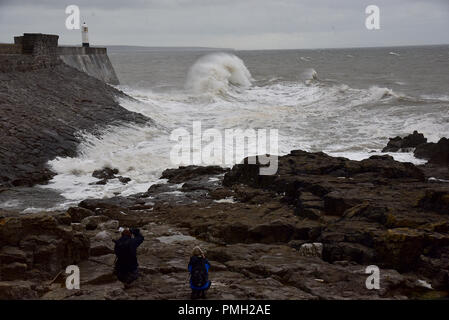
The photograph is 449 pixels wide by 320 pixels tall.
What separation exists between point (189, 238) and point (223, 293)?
2.82m

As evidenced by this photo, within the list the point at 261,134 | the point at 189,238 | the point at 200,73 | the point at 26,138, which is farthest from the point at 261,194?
the point at 200,73

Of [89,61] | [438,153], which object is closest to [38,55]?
[89,61]

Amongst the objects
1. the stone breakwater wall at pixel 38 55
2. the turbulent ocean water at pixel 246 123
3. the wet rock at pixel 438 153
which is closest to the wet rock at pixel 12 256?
the turbulent ocean water at pixel 246 123

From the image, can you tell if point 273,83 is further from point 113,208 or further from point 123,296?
point 123,296

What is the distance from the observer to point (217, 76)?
3778 cm

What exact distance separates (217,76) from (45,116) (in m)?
23.2

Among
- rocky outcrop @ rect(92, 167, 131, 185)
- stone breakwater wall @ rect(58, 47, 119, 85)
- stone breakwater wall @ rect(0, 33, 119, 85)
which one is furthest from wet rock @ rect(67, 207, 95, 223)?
stone breakwater wall @ rect(58, 47, 119, 85)

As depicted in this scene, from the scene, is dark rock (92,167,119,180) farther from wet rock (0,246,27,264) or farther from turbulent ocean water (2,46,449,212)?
wet rock (0,246,27,264)

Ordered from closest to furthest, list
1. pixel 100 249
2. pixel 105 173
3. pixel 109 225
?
pixel 100 249 → pixel 109 225 → pixel 105 173

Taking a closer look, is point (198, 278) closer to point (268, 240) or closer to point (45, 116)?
point (268, 240)

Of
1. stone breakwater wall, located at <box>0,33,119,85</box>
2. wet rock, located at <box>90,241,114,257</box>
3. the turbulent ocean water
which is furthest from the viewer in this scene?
stone breakwater wall, located at <box>0,33,119,85</box>

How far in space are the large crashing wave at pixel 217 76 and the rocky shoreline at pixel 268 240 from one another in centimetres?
2301

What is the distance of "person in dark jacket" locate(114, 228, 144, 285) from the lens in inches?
219

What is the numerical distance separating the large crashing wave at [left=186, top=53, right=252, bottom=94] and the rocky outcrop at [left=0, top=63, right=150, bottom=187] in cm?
1181
